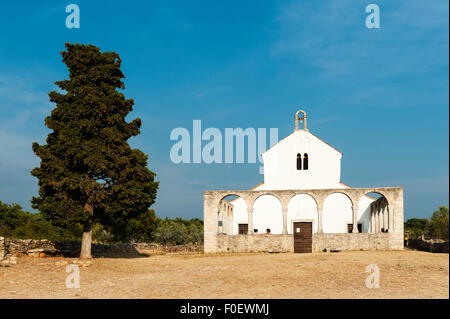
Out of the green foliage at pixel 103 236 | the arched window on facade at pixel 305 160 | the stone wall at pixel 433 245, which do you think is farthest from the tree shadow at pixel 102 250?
the stone wall at pixel 433 245

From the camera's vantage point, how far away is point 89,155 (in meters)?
21.8

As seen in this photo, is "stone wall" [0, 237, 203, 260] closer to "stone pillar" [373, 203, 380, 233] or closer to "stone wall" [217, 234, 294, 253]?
"stone wall" [217, 234, 294, 253]

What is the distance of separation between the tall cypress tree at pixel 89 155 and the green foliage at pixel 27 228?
48.8 feet

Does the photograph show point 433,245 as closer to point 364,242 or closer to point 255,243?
point 364,242

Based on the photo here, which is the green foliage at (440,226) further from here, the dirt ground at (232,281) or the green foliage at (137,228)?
the green foliage at (137,228)

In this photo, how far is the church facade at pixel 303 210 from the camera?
99.5 ft

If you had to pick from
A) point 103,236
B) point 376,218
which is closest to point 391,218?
point 376,218

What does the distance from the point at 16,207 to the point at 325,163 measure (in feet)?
153

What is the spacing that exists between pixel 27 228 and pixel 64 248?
20.4m

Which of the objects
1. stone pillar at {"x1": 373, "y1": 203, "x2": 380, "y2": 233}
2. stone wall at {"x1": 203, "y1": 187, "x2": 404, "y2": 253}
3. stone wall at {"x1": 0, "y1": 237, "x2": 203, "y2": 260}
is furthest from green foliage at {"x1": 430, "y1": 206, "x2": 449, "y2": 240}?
stone wall at {"x1": 0, "y1": 237, "x2": 203, "y2": 260}

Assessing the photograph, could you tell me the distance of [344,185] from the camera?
38.2m

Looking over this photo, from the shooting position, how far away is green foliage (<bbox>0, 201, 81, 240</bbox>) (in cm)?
4404

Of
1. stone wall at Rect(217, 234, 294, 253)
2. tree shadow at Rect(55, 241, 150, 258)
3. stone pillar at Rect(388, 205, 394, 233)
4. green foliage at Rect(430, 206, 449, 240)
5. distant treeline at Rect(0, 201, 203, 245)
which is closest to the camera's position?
green foliage at Rect(430, 206, 449, 240)
